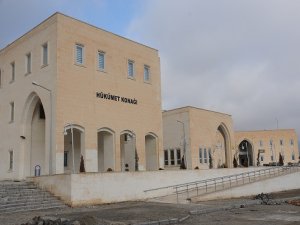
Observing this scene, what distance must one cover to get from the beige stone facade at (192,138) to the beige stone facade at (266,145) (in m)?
40.6

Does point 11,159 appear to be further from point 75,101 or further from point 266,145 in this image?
point 266,145

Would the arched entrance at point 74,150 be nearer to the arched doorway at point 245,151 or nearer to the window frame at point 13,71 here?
the window frame at point 13,71

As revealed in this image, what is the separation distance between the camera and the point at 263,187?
105ft

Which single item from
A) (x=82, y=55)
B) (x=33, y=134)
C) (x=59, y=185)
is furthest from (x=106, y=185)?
(x=33, y=134)

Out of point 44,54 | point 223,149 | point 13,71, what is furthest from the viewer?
point 223,149

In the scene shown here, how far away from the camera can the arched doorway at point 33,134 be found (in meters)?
32.0

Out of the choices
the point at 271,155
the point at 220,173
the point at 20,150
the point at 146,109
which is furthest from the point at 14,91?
the point at 271,155

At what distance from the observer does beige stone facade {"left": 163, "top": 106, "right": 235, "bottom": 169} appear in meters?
45.0

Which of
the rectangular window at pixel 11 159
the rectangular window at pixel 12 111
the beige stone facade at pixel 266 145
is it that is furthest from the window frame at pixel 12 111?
the beige stone facade at pixel 266 145

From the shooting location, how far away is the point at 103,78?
1256 inches

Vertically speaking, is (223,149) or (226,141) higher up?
(226,141)

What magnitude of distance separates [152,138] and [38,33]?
13514mm

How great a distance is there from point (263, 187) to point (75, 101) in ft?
54.2

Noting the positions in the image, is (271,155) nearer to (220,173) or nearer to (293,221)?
(220,173)
